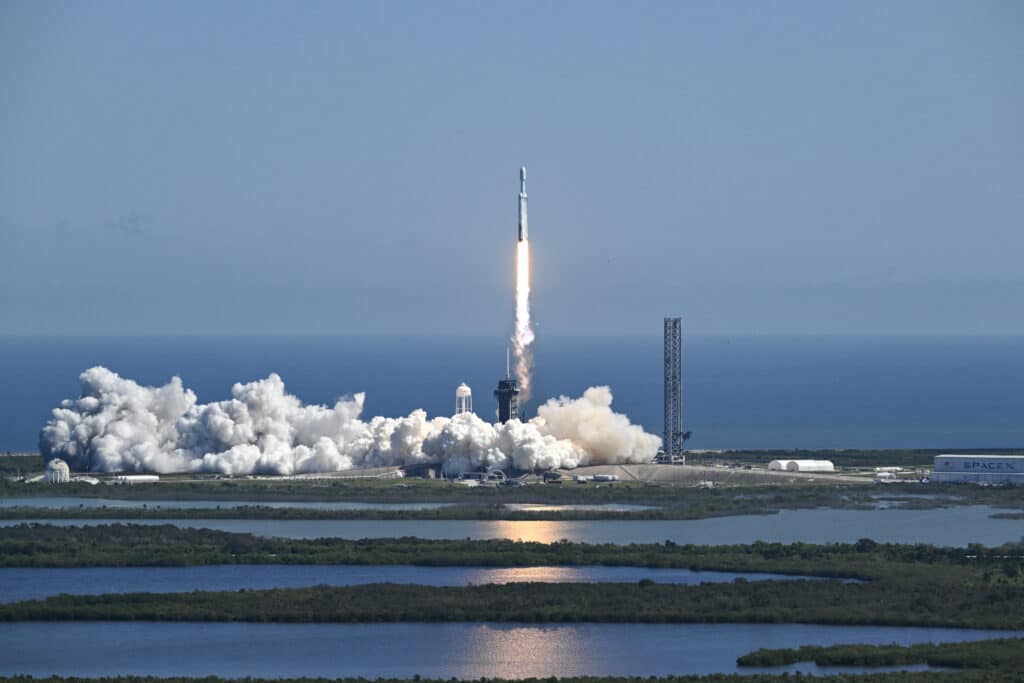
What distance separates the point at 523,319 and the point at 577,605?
159ft

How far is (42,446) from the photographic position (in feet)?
416

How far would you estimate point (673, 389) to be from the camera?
405 ft

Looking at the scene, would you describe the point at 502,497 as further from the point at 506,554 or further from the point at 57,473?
the point at 57,473

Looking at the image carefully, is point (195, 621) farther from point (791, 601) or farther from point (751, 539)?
point (751, 539)

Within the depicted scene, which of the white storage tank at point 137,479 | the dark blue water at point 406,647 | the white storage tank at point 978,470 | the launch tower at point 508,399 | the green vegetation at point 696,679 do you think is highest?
the launch tower at point 508,399

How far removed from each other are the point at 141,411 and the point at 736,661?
63471mm

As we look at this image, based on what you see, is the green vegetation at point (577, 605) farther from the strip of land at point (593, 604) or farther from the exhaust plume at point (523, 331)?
the exhaust plume at point (523, 331)

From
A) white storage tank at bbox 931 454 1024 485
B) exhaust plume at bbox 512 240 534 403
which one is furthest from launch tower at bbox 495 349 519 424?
white storage tank at bbox 931 454 1024 485

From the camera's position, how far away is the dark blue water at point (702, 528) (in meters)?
95.6

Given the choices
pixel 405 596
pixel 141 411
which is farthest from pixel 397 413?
pixel 405 596

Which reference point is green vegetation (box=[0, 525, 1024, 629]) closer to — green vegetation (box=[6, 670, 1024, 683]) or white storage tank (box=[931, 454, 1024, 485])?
green vegetation (box=[6, 670, 1024, 683])

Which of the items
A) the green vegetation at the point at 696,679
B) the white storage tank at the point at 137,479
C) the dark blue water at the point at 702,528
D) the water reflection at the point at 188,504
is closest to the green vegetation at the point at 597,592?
the dark blue water at the point at 702,528

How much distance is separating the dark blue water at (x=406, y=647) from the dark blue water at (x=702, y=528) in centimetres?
1936

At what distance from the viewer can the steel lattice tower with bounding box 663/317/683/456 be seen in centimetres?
12312
